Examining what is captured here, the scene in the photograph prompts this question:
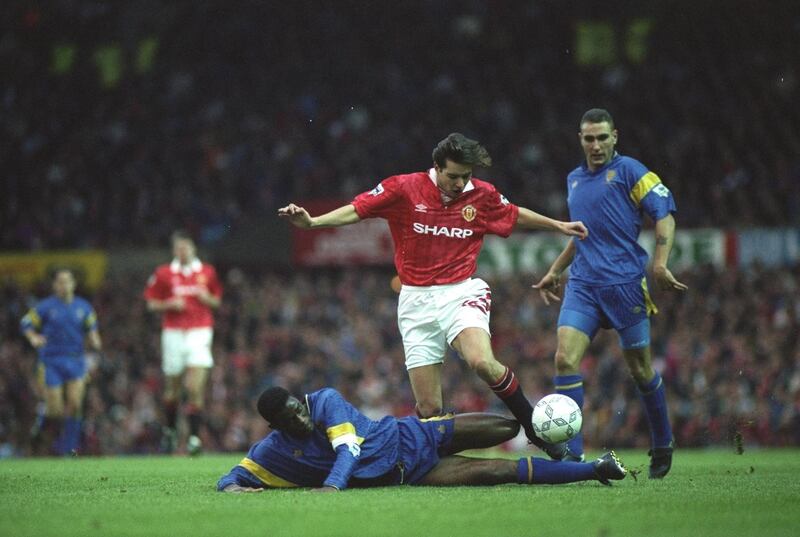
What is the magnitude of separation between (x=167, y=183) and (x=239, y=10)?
6.06 meters

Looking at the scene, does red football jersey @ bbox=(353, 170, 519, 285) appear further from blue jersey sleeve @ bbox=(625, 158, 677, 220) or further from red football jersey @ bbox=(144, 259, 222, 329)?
red football jersey @ bbox=(144, 259, 222, 329)

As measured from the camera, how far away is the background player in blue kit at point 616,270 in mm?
8891

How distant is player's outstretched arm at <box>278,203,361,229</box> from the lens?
27.1ft

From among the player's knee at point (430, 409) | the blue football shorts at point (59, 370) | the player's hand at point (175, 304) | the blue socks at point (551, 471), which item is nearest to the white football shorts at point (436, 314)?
the player's knee at point (430, 409)

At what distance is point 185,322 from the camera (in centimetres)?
1537

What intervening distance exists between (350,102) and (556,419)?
2077 centimetres

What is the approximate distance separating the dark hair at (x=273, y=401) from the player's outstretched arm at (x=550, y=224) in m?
2.40

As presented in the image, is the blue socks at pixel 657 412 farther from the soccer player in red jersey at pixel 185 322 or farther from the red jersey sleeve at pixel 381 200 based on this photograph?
the soccer player in red jersey at pixel 185 322

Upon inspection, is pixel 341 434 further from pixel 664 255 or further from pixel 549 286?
pixel 664 255

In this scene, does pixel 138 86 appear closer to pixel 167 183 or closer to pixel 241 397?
pixel 167 183

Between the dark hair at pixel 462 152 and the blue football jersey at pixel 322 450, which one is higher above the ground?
the dark hair at pixel 462 152

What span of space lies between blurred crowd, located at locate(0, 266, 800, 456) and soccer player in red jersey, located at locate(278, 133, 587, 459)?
8.80 meters

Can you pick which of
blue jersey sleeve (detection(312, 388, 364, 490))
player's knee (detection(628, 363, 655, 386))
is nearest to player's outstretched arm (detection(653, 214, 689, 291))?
player's knee (detection(628, 363, 655, 386))

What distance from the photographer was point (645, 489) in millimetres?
7785
